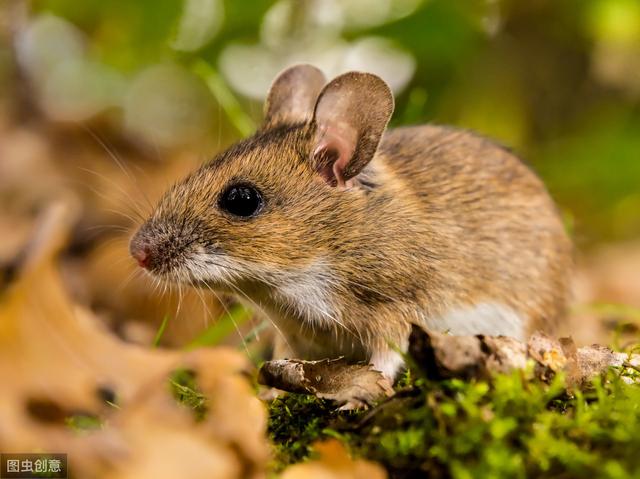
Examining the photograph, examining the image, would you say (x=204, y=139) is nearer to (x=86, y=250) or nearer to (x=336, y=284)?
(x=86, y=250)

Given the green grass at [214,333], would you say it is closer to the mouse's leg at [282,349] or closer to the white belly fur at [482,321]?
the mouse's leg at [282,349]

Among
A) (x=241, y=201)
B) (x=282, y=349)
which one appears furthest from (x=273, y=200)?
(x=282, y=349)

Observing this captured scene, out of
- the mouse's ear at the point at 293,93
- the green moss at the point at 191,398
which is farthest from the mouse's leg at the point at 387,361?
the mouse's ear at the point at 293,93

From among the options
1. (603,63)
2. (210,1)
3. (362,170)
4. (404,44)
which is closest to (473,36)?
(404,44)

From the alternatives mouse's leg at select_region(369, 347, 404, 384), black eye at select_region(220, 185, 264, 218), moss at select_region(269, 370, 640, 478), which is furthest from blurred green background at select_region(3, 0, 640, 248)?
moss at select_region(269, 370, 640, 478)

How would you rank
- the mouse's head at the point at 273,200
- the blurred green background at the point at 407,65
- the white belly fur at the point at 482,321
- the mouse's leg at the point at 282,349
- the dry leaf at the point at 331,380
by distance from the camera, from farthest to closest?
the blurred green background at the point at 407,65 < the mouse's leg at the point at 282,349 < the white belly fur at the point at 482,321 < the mouse's head at the point at 273,200 < the dry leaf at the point at 331,380
